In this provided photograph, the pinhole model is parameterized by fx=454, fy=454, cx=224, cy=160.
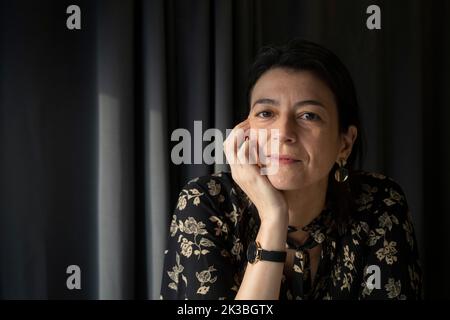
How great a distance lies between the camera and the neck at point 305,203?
118cm

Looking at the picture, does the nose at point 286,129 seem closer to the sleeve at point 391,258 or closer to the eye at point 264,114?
the eye at point 264,114

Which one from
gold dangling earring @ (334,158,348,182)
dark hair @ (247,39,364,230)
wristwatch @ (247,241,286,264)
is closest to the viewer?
wristwatch @ (247,241,286,264)

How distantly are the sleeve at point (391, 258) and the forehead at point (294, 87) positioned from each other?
0.34 meters

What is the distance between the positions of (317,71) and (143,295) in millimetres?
918

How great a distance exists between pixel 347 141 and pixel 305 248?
0.31m

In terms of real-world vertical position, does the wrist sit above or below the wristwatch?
above

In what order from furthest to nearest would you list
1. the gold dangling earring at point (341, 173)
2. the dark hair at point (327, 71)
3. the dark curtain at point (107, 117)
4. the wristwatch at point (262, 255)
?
the dark curtain at point (107, 117) → the gold dangling earring at point (341, 173) → the dark hair at point (327, 71) → the wristwatch at point (262, 255)

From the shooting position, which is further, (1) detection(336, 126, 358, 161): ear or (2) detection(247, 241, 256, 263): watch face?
(1) detection(336, 126, 358, 161): ear

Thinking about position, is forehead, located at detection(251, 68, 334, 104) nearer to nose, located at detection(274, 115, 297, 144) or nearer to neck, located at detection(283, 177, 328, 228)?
nose, located at detection(274, 115, 297, 144)

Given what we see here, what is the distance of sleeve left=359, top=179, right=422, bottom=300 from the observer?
1.12m

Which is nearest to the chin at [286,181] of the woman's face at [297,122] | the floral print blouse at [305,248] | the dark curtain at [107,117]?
the woman's face at [297,122]

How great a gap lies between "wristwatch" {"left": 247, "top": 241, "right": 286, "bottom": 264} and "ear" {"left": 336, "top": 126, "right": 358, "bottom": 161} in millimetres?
332

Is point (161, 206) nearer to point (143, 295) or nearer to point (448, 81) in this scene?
point (143, 295)

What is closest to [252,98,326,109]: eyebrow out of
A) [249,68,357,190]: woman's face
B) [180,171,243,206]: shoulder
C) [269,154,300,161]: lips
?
[249,68,357,190]: woman's face
